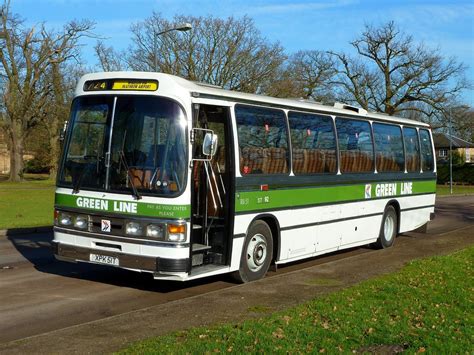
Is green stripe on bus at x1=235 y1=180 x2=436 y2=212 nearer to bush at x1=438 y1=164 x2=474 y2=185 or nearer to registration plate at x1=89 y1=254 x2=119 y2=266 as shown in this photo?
registration plate at x1=89 y1=254 x2=119 y2=266

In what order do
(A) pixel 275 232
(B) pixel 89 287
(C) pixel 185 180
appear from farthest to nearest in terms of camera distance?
(A) pixel 275 232, (B) pixel 89 287, (C) pixel 185 180

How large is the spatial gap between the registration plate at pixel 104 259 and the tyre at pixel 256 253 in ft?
6.46

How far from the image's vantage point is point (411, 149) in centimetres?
1527

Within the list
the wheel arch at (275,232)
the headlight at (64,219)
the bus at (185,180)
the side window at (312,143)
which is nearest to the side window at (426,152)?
the side window at (312,143)

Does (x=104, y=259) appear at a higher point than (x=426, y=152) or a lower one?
lower

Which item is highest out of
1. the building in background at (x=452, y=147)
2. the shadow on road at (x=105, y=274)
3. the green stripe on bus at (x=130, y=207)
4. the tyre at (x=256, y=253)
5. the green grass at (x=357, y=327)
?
the building in background at (x=452, y=147)

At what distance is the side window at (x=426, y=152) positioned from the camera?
15922mm

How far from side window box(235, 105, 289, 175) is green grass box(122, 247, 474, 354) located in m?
2.39

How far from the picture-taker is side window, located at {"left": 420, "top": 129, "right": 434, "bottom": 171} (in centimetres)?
1592

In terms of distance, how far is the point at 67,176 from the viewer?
28.8 feet

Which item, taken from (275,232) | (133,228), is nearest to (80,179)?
(133,228)

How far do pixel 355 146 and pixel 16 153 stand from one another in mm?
43125

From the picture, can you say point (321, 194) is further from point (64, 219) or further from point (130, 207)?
point (64, 219)

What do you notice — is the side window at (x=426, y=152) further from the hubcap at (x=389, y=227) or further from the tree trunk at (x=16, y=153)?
the tree trunk at (x=16, y=153)
